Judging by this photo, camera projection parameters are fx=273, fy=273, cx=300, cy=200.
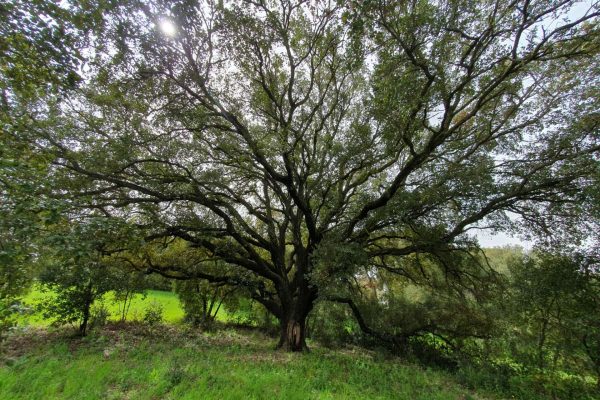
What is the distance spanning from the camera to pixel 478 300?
28.9 ft

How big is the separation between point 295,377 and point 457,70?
24.4 ft

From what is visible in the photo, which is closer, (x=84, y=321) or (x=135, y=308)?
(x=84, y=321)

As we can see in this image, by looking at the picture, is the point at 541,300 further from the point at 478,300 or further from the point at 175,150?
the point at 175,150

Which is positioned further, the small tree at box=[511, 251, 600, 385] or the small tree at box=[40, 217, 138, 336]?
the small tree at box=[40, 217, 138, 336]

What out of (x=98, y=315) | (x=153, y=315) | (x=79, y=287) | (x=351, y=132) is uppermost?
(x=351, y=132)

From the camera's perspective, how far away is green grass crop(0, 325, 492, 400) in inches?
168

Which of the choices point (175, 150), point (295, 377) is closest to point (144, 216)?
point (175, 150)

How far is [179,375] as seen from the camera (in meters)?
4.82

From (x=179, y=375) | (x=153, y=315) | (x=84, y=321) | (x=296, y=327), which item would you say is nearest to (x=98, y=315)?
(x=84, y=321)

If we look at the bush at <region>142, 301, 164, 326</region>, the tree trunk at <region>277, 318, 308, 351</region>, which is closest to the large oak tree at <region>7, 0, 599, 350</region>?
the tree trunk at <region>277, 318, 308, 351</region>

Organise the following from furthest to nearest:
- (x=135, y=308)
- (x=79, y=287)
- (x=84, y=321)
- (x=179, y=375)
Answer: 1. (x=135, y=308)
2. (x=84, y=321)
3. (x=79, y=287)
4. (x=179, y=375)

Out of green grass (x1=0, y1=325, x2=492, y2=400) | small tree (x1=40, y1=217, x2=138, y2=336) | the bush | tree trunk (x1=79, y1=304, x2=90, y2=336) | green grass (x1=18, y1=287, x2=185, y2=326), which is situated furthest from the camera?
the bush

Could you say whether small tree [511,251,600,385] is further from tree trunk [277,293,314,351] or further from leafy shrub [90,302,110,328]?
leafy shrub [90,302,110,328]

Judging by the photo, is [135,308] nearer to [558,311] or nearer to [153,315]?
[153,315]
